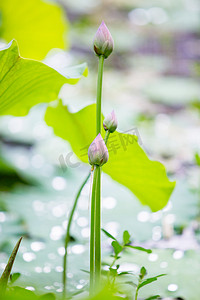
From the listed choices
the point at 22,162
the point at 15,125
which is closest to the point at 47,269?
the point at 22,162

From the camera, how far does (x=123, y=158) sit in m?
0.60

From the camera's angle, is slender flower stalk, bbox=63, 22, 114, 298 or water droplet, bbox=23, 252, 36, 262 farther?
water droplet, bbox=23, 252, 36, 262

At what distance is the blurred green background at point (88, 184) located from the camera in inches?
26.7

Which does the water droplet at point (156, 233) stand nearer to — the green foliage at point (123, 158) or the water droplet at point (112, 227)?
the water droplet at point (112, 227)

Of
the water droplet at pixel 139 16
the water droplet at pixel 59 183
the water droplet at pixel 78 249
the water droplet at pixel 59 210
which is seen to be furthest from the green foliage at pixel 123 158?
the water droplet at pixel 139 16

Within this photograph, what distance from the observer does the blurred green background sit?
0.68 m

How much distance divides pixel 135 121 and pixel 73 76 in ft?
3.51

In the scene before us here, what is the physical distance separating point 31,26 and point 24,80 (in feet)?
1.73

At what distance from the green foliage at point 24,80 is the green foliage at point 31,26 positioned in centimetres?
42

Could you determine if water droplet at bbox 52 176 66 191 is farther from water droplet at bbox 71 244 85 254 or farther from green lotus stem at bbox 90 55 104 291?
green lotus stem at bbox 90 55 104 291

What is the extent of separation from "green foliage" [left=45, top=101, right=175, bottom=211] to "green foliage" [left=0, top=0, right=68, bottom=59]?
404 mm

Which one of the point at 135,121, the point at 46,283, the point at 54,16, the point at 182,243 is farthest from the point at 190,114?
the point at 46,283

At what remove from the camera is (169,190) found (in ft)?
2.07

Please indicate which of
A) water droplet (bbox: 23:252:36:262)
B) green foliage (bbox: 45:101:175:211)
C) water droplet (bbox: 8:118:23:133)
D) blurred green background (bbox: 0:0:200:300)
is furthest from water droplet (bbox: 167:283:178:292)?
water droplet (bbox: 8:118:23:133)
